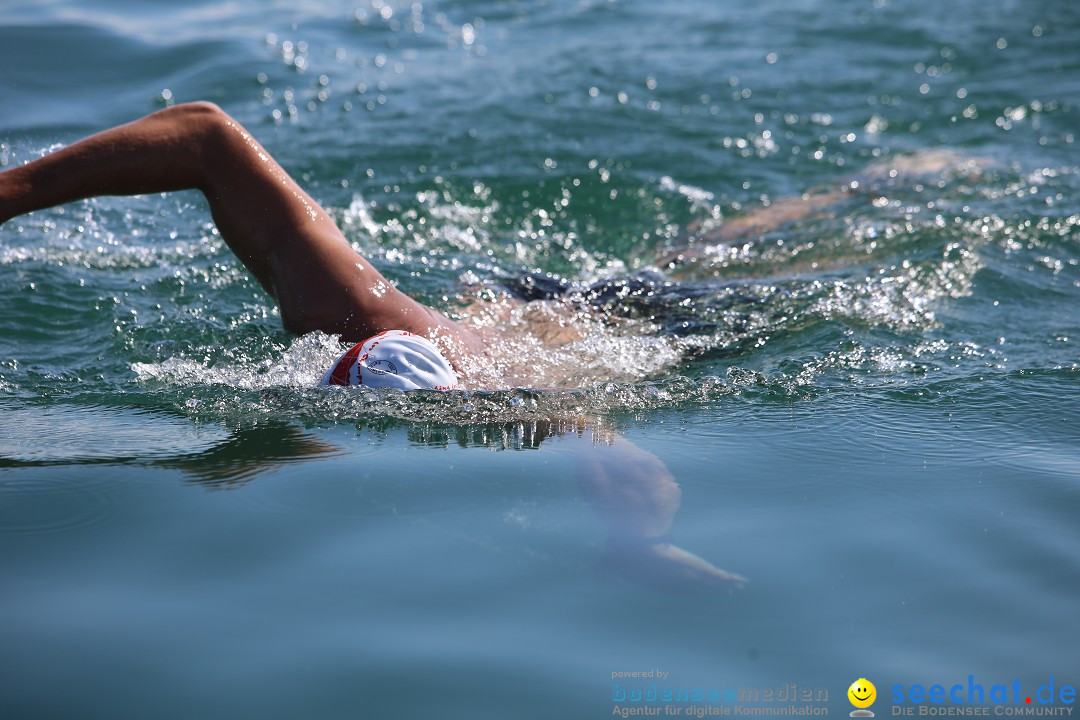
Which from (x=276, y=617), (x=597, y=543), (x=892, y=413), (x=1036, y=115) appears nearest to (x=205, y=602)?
(x=276, y=617)

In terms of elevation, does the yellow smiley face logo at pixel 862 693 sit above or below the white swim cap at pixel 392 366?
below

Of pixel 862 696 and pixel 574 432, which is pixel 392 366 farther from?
pixel 862 696

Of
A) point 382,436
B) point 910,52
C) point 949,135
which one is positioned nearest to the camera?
point 382,436

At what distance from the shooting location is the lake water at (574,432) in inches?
110

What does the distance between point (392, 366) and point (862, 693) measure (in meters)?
2.05

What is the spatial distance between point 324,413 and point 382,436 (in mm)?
286

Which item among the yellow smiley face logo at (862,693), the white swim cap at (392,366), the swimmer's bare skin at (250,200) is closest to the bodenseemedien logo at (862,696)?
the yellow smiley face logo at (862,693)

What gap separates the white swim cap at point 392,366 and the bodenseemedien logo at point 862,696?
1.94 meters

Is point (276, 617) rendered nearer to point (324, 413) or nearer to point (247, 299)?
point (324, 413)

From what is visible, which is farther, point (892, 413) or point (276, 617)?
point (892, 413)

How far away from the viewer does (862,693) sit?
2.69 meters

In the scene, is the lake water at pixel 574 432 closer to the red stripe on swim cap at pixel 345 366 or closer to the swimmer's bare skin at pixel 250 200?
the red stripe on swim cap at pixel 345 366

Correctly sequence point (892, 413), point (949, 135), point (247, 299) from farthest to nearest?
point (949, 135) → point (247, 299) → point (892, 413)

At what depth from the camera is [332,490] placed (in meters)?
3.59
